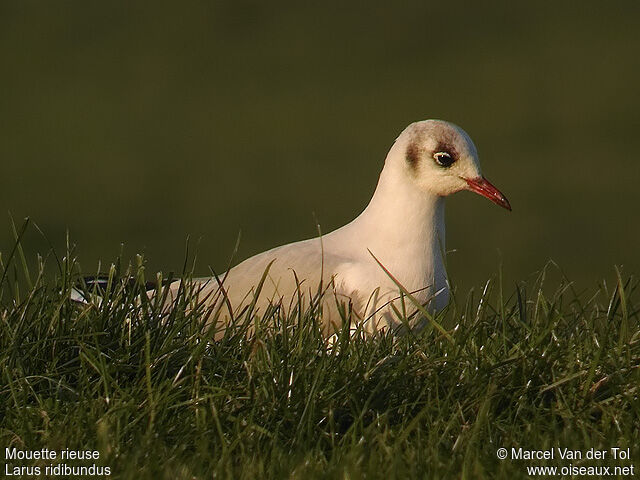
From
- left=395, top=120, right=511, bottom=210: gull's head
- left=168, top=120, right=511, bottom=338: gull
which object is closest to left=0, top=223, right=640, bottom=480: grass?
left=168, top=120, right=511, bottom=338: gull

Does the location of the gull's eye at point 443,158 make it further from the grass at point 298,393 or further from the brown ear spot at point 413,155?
the grass at point 298,393

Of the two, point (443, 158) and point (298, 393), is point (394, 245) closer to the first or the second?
point (443, 158)

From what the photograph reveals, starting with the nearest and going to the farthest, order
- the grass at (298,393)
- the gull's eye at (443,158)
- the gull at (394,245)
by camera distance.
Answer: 1. the grass at (298,393)
2. the gull at (394,245)
3. the gull's eye at (443,158)

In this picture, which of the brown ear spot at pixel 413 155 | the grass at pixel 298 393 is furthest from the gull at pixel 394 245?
the grass at pixel 298 393

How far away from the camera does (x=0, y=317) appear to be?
458 cm

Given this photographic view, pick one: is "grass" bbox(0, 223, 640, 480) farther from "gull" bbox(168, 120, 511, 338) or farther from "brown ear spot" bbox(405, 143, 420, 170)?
"brown ear spot" bbox(405, 143, 420, 170)

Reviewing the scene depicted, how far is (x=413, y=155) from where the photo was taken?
640cm

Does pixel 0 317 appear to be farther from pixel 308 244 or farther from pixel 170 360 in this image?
pixel 308 244

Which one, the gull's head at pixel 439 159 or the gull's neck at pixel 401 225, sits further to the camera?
the gull's head at pixel 439 159

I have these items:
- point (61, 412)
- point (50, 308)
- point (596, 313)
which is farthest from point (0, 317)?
point (596, 313)

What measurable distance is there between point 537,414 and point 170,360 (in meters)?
1.36

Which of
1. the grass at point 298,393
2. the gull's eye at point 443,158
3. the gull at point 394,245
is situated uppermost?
the gull's eye at point 443,158

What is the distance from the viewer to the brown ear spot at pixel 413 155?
21.0 ft

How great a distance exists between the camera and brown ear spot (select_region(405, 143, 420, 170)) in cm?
639
